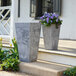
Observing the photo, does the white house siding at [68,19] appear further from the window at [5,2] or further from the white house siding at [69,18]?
the window at [5,2]

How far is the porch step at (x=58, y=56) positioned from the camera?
3.77 m

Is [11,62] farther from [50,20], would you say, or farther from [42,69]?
[50,20]

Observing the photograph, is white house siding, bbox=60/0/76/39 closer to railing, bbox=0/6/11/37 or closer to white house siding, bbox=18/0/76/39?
white house siding, bbox=18/0/76/39

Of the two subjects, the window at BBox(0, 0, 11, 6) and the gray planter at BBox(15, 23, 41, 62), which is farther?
the window at BBox(0, 0, 11, 6)

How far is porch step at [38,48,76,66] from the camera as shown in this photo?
148 inches

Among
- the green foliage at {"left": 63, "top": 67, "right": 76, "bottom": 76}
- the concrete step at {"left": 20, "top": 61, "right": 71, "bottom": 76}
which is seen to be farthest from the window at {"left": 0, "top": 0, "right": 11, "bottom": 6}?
the green foliage at {"left": 63, "top": 67, "right": 76, "bottom": 76}

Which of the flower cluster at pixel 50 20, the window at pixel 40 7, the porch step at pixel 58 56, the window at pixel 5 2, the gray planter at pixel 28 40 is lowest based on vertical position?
the porch step at pixel 58 56

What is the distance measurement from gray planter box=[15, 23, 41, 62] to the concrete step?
171 mm

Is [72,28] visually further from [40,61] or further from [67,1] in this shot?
[40,61]

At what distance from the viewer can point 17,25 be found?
411cm

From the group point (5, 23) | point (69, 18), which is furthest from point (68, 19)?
point (5, 23)

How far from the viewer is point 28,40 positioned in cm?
396

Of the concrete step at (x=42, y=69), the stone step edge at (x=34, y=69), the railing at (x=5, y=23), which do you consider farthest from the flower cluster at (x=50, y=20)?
the railing at (x=5, y=23)

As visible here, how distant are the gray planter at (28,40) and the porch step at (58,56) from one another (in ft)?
0.61
